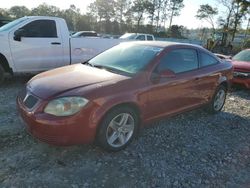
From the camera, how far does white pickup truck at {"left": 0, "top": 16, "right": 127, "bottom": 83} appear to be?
684 cm

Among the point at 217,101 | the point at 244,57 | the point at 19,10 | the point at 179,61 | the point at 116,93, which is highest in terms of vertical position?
the point at 19,10

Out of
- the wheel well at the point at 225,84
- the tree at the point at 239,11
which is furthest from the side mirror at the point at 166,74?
the tree at the point at 239,11

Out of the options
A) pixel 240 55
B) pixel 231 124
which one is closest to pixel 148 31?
pixel 240 55

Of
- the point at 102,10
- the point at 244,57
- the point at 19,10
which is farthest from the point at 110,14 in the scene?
the point at 244,57

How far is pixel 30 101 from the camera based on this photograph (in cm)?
357

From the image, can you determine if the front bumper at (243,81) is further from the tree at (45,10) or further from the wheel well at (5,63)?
the tree at (45,10)

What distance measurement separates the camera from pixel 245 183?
351cm

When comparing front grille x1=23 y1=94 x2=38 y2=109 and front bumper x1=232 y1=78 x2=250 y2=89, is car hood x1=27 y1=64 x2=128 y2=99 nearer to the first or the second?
front grille x1=23 y1=94 x2=38 y2=109

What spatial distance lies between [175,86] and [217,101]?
1.99 metres

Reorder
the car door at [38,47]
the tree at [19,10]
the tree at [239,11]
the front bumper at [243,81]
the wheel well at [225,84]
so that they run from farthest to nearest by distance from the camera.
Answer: the tree at [19,10] → the tree at [239,11] → the front bumper at [243,81] → the car door at [38,47] → the wheel well at [225,84]

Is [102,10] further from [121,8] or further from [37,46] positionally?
[37,46]

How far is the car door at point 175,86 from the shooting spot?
13.5 feet

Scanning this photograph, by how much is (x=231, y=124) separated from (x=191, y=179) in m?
2.49

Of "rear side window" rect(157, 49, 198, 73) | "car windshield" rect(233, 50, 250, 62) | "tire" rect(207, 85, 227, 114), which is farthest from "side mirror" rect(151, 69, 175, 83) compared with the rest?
"car windshield" rect(233, 50, 250, 62)
